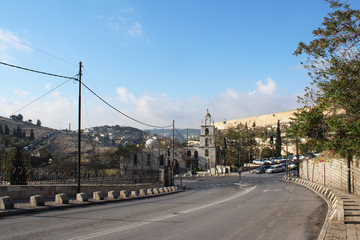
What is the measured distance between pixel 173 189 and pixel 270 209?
53.9 ft

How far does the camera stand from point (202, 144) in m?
89.9

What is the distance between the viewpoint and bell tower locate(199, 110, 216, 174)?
87.9m

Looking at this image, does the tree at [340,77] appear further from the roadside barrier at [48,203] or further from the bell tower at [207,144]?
the bell tower at [207,144]

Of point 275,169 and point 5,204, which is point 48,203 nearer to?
point 5,204

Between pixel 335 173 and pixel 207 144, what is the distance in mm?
62767

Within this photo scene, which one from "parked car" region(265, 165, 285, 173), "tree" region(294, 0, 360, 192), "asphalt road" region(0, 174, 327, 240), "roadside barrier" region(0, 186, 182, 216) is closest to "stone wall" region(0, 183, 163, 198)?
"roadside barrier" region(0, 186, 182, 216)

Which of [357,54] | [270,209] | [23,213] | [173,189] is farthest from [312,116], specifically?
[173,189]

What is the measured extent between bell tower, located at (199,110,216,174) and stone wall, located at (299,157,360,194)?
49596 mm

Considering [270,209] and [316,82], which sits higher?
[316,82]

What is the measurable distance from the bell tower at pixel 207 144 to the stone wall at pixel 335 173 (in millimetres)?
49596

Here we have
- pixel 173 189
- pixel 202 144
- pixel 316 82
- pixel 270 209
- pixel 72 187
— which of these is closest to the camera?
pixel 316 82

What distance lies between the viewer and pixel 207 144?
89688mm

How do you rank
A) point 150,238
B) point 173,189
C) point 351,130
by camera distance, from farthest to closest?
point 173,189 < point 351,130 < point 150,238

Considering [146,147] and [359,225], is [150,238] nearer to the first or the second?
[359,225]
